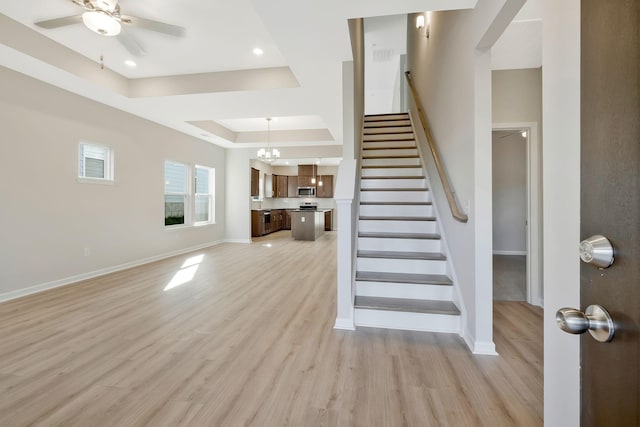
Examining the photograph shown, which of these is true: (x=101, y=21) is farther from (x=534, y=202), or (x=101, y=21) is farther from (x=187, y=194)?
(x=187, y=194)

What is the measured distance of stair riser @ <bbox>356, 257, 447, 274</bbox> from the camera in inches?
114

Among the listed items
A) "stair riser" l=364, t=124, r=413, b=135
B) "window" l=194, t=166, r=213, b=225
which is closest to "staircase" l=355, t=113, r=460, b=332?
"stair riser" l=364, t=124, r=413, b=135

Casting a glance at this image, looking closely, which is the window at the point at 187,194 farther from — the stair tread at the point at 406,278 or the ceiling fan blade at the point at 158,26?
the stair tread at the point at 406,278

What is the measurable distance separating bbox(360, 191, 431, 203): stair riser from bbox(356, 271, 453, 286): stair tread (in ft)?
3.91

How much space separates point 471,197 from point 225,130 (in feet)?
20.4

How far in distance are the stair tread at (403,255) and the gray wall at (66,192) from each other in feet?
13.3

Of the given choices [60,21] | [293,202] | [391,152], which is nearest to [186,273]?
[60,21]

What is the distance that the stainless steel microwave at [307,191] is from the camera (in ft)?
37.2

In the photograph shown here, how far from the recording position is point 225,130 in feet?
22.9

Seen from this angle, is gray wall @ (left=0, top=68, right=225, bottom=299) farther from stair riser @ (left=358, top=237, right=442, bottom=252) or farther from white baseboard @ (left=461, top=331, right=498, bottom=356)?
white baseboard @ (left=461, top=331, right=498, bottom=356)

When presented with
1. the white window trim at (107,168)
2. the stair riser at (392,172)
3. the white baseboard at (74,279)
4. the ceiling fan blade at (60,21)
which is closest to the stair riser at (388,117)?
the stair riser at (392,172)

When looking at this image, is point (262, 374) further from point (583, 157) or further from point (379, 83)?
point (379, 83)

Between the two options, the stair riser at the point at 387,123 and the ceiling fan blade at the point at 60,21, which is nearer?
the ceiling fan blade at the point at 60,21

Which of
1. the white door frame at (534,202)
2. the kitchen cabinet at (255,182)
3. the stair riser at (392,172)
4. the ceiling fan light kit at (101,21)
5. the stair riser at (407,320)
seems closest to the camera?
the ceiling fan light kit at (101,21)
